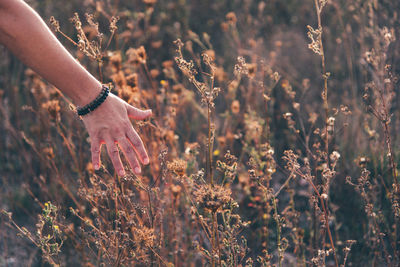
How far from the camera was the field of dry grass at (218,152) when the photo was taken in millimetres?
1634

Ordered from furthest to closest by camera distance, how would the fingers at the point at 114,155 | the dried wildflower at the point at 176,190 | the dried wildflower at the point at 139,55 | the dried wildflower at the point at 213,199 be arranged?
the dried wildflower at the point at 139,55 → the dried wildflower at the point at 176,190 → the fingers at the point at 114,155 → the dried wildflower at the point at 213,199

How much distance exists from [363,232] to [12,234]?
2.11 meters

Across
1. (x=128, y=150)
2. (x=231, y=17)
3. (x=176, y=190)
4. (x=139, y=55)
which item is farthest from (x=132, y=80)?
(x=231, y=17)

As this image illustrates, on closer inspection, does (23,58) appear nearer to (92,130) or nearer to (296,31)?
(92,130)

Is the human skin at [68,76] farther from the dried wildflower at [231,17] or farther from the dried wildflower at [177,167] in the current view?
the dried wildflower at [231,17]

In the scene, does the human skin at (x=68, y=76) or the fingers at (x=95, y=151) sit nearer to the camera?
the human skin at (x=68, y=76)

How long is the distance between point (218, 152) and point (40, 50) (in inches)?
55.2

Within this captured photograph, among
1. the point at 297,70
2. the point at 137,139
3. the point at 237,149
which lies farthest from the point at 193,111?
the point at 137,139

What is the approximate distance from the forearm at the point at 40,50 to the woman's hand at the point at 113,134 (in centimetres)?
7

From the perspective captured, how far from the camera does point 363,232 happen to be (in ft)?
7.61

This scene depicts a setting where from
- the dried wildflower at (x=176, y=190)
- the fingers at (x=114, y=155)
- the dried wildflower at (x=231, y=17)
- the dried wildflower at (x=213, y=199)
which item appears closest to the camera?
the dried wildflower at (x=213, y=199)

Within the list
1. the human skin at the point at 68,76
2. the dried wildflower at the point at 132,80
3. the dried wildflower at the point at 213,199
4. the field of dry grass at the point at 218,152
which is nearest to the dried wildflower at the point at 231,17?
the field of dry grass at the point at 218,152

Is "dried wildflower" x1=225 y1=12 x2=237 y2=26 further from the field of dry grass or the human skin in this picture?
the human skin

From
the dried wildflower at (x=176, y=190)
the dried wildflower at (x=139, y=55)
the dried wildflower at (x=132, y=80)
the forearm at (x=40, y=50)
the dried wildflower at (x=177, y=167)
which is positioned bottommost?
the dried wildflower at (x=176, y=190)
